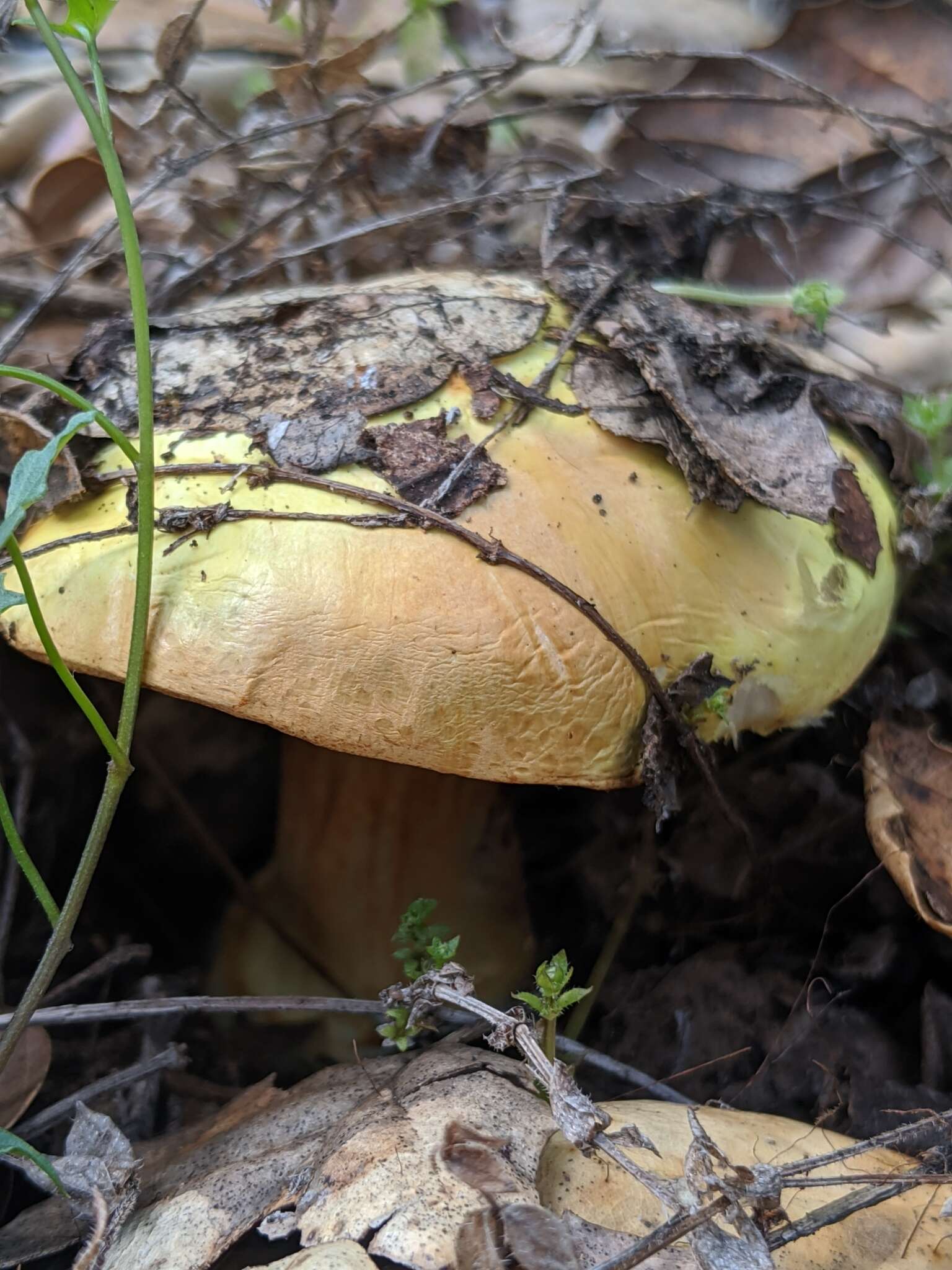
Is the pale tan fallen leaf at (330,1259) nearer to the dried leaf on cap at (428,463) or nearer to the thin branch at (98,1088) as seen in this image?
the thin branch at (98,1088)

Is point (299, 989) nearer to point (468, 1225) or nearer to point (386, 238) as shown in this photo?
point (468, 1225)

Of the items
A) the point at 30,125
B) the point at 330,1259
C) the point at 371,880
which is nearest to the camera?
the point at 330,1259

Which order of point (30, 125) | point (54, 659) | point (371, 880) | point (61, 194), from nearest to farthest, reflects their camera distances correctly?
point (54, 659), point (371, 880), point (61, 194), point (30, 125)

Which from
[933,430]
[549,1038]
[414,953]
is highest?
[933,430]

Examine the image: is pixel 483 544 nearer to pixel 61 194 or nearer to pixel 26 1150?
pixel 26 1150

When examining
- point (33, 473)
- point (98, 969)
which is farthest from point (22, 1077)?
point (33, 473)

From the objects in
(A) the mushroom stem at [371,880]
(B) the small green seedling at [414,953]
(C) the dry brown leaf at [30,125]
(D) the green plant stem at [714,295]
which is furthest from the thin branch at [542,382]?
(C) the dry brown leaf at [30,125]
